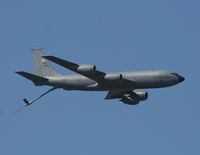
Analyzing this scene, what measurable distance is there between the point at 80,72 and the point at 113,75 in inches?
179

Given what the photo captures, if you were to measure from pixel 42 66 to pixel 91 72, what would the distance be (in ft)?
45.3

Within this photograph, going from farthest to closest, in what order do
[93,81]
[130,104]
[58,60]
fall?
[130,104] → [93,81] → [58,60]

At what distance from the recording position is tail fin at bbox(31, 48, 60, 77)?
273 feet

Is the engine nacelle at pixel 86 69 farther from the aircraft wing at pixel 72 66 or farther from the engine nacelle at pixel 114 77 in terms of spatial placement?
the engine nacelle at pixel 114 77

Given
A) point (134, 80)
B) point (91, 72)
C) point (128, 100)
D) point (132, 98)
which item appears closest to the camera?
point (91, 72)

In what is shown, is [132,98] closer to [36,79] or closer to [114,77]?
[114,77]

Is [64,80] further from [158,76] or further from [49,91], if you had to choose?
[158,76]

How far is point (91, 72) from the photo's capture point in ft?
237

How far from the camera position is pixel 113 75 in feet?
243

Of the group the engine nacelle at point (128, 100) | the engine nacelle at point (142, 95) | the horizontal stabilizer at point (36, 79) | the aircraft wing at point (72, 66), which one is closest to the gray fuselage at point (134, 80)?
the aircraft wing at point (72, 66)

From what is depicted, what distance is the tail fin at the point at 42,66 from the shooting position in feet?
273

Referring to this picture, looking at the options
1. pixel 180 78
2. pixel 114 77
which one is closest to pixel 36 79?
pixel 114 77

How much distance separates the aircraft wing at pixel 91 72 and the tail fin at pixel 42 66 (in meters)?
10.1

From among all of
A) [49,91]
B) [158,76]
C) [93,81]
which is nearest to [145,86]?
[158,76]
